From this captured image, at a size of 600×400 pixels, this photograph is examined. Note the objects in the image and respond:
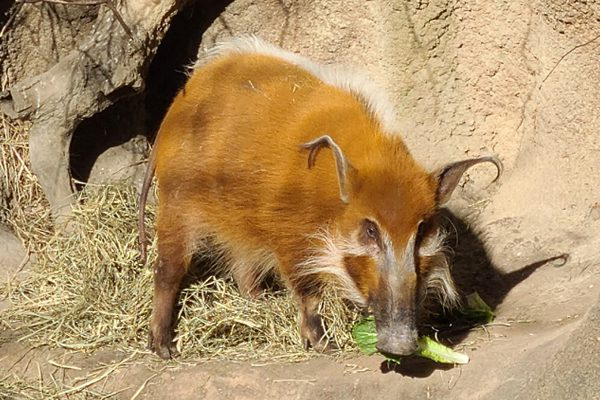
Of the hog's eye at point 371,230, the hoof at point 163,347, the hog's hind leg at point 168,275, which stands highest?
the hog's eye at point 371,230

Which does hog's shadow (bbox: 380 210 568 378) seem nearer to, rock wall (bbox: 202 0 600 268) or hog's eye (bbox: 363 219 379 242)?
rock wall (bbox: 202 0 600 268)

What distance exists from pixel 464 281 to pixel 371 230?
4.51 ft

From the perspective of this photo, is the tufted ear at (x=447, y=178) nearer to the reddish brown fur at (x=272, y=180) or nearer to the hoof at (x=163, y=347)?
the reddish brown fur at (x=272, y=180)

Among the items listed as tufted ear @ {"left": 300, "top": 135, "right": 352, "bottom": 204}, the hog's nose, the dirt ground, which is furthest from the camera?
tufted ear @ {"left": 300, "top": 135, "right": 352, "bottom": 204}

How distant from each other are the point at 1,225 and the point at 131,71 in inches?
48.2

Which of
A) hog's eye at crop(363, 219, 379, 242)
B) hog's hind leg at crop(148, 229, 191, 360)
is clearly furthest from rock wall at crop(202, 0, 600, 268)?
hog's hind leg at crop(148, 229, 191, 360)

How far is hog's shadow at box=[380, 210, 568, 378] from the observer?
5125mm

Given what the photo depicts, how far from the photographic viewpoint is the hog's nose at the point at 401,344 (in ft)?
15.7

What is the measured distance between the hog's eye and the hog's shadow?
589 millimetres

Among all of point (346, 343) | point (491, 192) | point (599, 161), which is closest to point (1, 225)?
point (346, 343)

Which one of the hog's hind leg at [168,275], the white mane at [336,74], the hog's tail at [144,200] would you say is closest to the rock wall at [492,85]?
the white mane at [336,74]

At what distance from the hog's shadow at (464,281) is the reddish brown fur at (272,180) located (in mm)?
410

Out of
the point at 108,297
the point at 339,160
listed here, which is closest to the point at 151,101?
the point at 108,297

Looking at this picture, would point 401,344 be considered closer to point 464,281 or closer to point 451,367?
point 451,367
